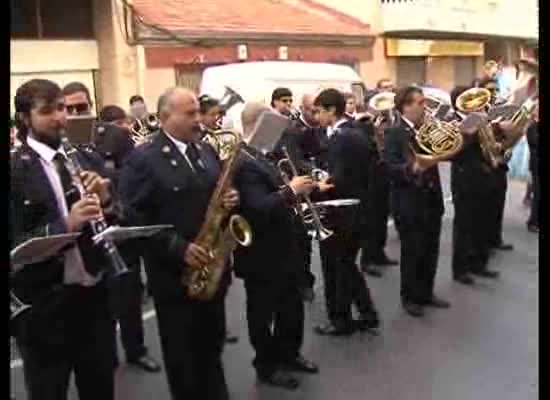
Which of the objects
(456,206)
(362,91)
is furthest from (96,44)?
(456,206)

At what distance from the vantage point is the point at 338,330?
5434 mm

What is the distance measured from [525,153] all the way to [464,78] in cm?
180

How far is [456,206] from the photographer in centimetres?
684

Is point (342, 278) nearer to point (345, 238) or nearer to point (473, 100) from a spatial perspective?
point (345, 238)

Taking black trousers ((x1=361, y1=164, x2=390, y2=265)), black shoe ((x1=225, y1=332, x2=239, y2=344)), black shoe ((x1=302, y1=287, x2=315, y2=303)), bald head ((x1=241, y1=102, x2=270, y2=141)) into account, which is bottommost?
black shoe ((x1=225, y1=332, x2=239, y2=344))

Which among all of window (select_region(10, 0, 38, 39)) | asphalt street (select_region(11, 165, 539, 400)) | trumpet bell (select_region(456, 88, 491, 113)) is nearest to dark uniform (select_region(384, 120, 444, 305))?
asphalt street (select_region(11, 165, 539, 400))

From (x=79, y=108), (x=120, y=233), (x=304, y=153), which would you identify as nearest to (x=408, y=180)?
(x=304, y=153)

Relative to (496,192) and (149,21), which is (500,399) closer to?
(496,192)

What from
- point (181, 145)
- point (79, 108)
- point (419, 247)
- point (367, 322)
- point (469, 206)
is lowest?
point (367, 322)

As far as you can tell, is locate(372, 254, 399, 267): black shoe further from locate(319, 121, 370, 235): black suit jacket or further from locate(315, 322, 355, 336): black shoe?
locate(319, 121, 370, 235): black suit jacket

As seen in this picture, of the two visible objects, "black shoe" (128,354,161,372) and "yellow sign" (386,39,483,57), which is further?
"yellow sign" (386,39,483,57)

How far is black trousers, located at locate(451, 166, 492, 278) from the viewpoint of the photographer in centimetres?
670

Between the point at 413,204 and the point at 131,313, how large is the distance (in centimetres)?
214

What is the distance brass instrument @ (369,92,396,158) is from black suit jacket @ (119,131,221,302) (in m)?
3.12
